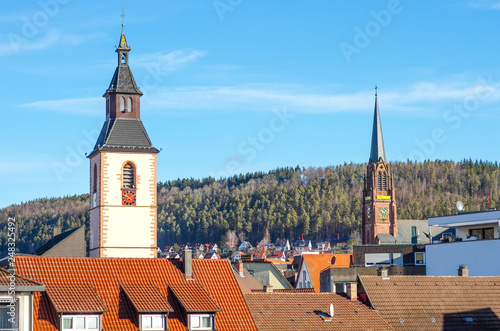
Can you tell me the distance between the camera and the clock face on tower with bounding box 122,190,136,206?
237 ft

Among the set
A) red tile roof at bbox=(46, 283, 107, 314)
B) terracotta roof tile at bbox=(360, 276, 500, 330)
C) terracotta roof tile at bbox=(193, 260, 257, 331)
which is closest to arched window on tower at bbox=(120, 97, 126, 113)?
terracotta roof tile at bbox=(360, 276, 500, 330)

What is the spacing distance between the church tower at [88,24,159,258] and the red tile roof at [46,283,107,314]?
A: 1156 inches

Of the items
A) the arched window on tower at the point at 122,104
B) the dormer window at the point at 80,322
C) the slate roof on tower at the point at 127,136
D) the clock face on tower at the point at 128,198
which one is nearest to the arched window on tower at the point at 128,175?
the clock face on tower at the point at 128,198

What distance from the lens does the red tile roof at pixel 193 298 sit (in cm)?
4245

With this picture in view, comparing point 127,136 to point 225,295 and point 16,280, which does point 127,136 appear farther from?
point 16,280

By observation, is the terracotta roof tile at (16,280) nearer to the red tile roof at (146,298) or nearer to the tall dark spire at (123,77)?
the red tile roof at (146,298)

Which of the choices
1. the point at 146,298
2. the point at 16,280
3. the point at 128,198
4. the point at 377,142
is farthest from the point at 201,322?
the point at 377,142

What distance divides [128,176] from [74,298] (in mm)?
32807

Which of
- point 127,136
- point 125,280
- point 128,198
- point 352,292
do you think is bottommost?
point 352,292

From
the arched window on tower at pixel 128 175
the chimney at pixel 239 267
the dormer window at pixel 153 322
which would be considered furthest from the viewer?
the chimney at pixel 239 267

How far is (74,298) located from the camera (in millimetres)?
40594

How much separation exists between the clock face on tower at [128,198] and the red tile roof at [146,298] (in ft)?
96.0

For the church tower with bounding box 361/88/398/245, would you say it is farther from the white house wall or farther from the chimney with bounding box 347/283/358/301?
the chimney with bounding box 347/283/358/301

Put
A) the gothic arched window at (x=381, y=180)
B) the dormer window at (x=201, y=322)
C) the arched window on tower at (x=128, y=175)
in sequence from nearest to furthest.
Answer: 1. the dormer window at (x=201, y=322)
2. the arched window on tower at (x=128, y=175)
3. the gothic arched window at (x=381, y=180)
